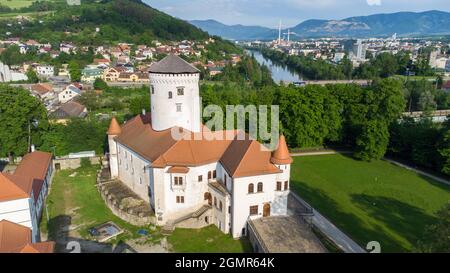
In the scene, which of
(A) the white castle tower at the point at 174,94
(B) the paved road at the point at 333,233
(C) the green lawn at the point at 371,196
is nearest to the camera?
(B) the paved road at the point at 333,233

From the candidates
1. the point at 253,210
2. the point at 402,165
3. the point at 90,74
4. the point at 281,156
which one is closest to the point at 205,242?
the point at 253,210

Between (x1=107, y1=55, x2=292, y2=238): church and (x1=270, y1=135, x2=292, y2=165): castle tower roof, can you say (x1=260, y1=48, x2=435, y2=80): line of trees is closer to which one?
(x1=270, y1=135, x2=292, y2=165): castle tower roof

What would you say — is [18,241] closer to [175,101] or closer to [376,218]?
[175,101]

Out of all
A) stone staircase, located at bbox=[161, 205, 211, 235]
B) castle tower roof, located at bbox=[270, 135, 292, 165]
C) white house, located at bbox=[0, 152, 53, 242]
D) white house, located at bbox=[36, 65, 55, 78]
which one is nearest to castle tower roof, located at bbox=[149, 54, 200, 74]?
castle tower roof, located at bbox=[270, 135, 292, 165]

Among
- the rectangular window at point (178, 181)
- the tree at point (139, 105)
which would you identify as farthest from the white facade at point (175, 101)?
the tree at point (139, 105)

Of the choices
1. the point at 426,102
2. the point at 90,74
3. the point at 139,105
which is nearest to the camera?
the point at 139,105

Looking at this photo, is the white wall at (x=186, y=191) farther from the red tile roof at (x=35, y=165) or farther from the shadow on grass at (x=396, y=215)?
the shadow on grass at (x=396, y=215)
